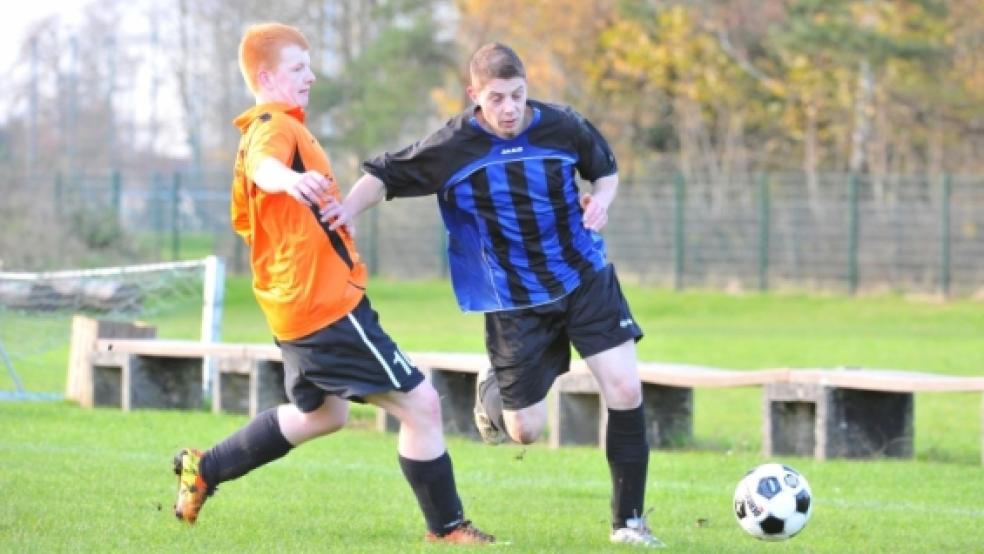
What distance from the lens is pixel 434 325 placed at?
79.5ft

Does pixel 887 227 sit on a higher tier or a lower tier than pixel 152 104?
A: lower

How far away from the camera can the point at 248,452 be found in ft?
20.8

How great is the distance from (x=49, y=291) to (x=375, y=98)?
26.3 meters

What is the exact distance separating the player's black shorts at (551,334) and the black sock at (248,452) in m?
0.92

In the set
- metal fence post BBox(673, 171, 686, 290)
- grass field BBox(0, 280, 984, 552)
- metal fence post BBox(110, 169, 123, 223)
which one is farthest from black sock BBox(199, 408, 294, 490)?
metal fence post BBox(110, 169, 123, 223)

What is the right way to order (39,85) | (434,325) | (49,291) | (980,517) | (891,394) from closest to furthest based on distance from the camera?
(980,517), (891,394), (49,291), (434,325), (39,85)

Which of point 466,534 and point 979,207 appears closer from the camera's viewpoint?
point 466,534

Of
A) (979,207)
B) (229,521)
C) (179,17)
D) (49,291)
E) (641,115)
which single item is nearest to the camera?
(229,521)

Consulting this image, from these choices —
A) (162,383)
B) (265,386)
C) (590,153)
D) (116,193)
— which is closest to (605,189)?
(590,153)

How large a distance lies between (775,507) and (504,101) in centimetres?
182

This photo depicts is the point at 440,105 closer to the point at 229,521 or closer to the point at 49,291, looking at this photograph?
the point at 49,291

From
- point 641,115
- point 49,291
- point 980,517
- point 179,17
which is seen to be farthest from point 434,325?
point 179,17

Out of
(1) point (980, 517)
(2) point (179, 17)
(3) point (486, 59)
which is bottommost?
(1) point (980, 517)

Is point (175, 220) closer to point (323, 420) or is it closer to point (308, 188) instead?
point (323, 420)
